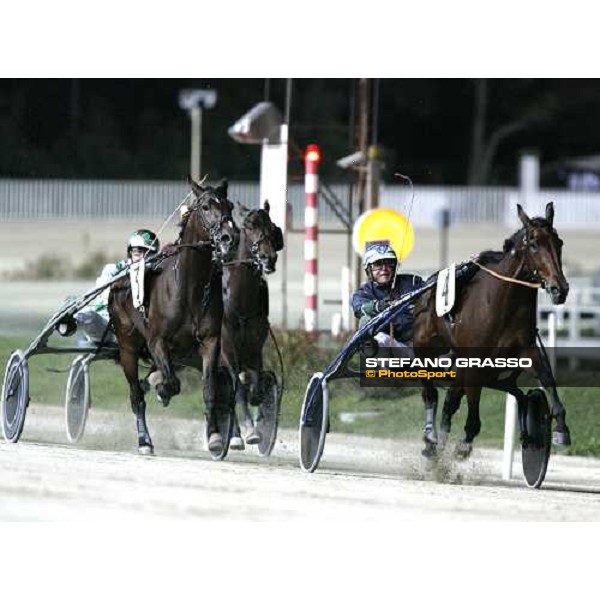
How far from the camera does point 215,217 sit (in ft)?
39.7

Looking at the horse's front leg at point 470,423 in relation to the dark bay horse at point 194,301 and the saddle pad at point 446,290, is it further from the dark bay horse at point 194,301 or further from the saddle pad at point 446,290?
the dark bay horse at point 194,301

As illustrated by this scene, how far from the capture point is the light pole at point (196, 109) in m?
13.1

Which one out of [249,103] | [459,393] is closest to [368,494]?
[459,393]

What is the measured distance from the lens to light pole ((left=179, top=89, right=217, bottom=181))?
43.1 feet

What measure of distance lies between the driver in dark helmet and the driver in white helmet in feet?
4.12

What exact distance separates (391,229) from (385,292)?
84 centimetres

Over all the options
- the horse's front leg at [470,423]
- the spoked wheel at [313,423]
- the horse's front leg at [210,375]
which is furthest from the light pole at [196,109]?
the horse's front leg at [470,423]

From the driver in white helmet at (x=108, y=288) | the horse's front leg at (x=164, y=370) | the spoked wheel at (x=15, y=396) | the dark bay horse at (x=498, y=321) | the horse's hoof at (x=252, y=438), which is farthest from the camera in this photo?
the spoked wheel at (x=15, y=396)

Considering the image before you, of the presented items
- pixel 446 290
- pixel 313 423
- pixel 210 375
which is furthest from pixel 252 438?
pixel 446 290

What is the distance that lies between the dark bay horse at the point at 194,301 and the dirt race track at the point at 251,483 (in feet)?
1.44

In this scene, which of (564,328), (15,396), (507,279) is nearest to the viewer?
(507,279)

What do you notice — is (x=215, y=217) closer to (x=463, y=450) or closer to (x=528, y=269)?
(x=528, y=269)

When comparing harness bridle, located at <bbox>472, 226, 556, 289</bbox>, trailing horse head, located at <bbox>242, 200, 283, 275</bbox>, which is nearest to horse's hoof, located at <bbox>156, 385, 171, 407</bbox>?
trailing horse head, located at <bbox>242, 200, 283, 275</bbox>

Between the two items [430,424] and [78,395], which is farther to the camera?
[78,395]
